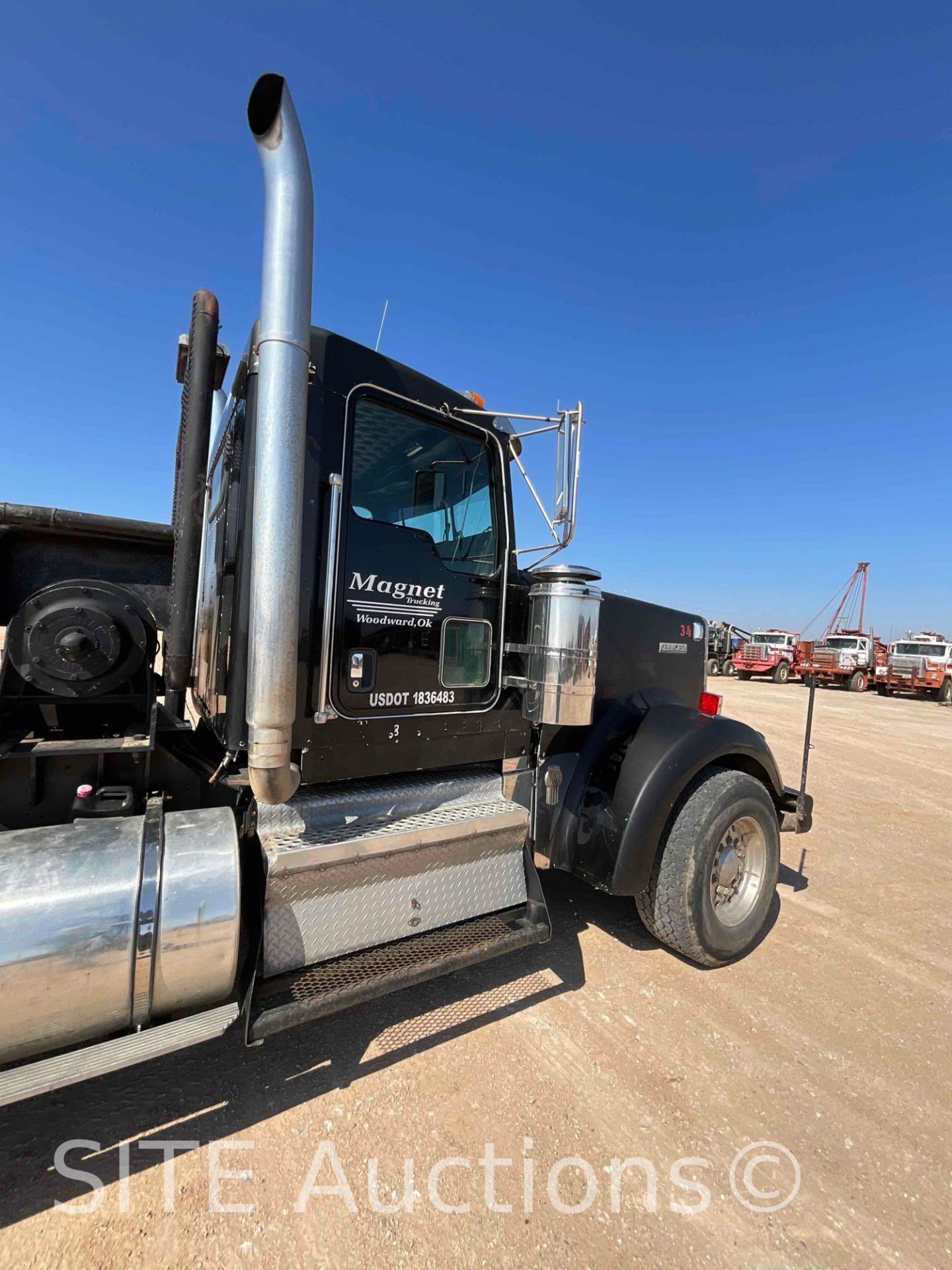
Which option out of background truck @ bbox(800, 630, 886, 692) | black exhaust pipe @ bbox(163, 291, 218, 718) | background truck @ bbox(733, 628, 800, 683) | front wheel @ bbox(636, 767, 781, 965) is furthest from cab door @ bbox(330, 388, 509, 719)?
background truck @ bbox(733, 628, 800, 683)

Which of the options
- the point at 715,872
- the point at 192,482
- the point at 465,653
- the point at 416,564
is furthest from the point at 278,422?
the point at 715,872

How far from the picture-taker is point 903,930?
364 centimetres

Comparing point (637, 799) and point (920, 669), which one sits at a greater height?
point (920, 669)

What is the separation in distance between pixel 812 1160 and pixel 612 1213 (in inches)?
29.7

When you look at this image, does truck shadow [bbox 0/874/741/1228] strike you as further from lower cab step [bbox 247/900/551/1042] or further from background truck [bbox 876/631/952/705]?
background truck [bbox 876/631/952/705]

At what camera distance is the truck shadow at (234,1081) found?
6.11 feet

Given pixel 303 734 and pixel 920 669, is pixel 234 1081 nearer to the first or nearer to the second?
pixel 303 734

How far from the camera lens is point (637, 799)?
2.81 metres

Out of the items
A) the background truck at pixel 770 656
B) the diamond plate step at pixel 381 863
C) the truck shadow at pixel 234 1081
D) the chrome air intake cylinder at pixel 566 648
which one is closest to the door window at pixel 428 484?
the chrome air intake cylinder at pixel 566 648

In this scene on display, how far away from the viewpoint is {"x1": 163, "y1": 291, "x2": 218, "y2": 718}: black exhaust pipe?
81.4 inches

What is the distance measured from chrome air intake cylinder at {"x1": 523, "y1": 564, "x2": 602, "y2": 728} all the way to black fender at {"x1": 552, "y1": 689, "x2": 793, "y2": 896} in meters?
0.49

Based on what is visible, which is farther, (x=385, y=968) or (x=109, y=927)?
(x=385, y=968)

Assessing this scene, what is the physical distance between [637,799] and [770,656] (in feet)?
87.0

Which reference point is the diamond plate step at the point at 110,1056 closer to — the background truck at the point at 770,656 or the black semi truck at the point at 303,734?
the black semi truck at the point at 303,734
